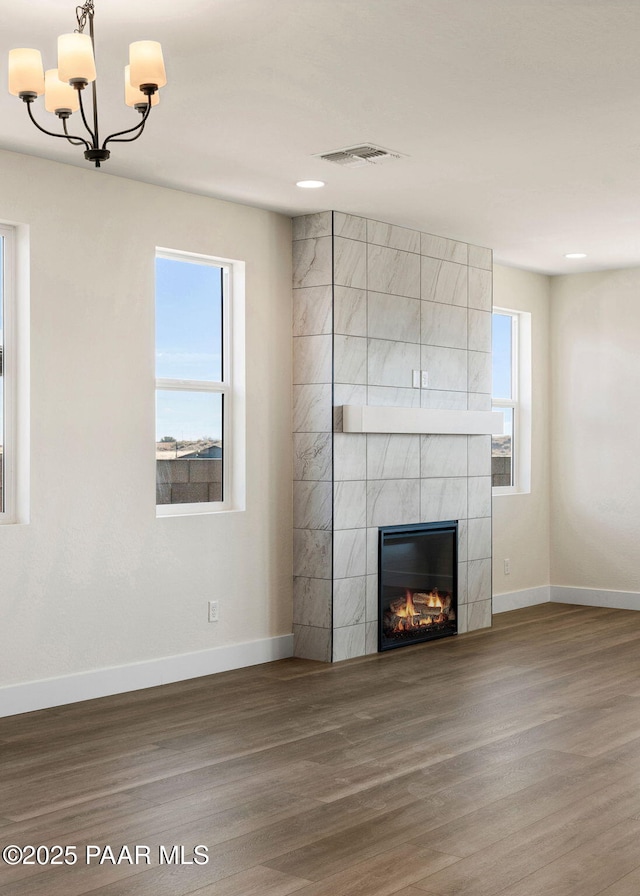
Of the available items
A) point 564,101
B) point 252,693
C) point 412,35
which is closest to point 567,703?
point 252,693

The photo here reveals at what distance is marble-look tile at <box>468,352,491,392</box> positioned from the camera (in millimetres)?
6844

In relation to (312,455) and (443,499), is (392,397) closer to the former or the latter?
(312,455)

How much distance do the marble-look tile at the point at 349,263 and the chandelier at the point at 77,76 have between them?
2.86 meters

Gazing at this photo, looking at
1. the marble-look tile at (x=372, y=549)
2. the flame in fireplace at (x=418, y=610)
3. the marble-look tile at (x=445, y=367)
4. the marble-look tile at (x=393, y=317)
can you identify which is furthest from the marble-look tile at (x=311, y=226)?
the flame in fireplace at (x=418, y=610)

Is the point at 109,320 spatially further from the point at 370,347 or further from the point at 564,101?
the point at 564,101

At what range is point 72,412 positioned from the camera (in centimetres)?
480

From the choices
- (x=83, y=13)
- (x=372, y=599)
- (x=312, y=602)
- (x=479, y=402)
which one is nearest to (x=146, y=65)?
(x=83, y=13)

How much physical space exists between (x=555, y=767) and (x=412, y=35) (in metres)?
2.75

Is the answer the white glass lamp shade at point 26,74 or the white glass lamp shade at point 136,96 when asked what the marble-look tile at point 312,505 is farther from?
the white glass lamp shade at point 26,74

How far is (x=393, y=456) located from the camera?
20.2 feet

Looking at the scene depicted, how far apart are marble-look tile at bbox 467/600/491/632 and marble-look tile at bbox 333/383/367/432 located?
1.83 metres

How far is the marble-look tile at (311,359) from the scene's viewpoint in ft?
19.1

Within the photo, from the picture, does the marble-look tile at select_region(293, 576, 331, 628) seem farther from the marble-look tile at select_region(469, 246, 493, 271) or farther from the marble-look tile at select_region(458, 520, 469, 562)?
the marble-look tile at select_region(469, 246, 493, 271)

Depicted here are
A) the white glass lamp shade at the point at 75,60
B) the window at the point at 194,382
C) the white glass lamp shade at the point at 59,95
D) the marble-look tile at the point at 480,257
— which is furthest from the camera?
the marble-look tile at the point at 480,257
